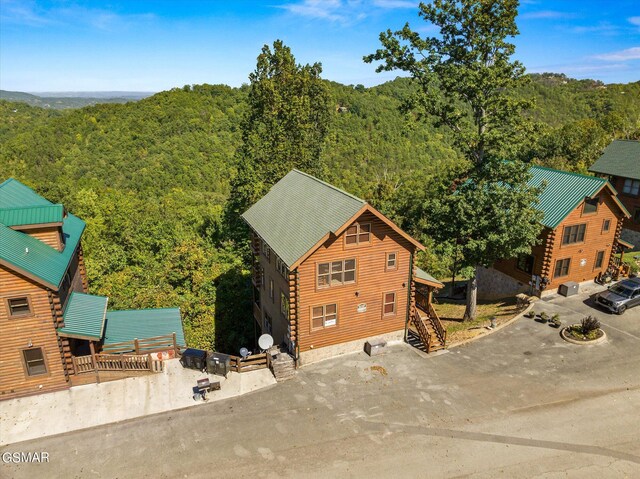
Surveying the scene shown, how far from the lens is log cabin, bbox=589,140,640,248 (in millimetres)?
42812

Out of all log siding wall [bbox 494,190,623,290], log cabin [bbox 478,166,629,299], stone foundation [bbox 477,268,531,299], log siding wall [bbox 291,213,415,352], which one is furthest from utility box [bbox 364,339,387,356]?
stone foundation [bbox 477,268,531,299]

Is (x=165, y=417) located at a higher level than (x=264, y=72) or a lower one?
lower

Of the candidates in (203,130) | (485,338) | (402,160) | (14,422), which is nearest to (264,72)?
(485,338)

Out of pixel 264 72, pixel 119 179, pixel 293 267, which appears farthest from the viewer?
pixel 119 179

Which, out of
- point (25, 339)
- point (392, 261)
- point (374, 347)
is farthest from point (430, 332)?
point (25, 339)

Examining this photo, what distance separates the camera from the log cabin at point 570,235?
31.5 meters

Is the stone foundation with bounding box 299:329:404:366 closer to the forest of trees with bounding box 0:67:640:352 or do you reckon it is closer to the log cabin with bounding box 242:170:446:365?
the log cabin with bounding box 242:170:446:365

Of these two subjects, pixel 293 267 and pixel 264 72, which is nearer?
pixel 293 267

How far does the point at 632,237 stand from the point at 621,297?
1959 centimetres

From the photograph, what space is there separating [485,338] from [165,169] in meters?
81.5

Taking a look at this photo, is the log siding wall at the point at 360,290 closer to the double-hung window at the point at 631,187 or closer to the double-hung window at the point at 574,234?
the double-hung window at the point at 574,234

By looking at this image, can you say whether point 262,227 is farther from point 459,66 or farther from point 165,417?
point 459,66

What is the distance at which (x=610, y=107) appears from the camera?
122 m

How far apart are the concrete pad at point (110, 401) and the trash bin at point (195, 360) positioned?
10.8 inches
